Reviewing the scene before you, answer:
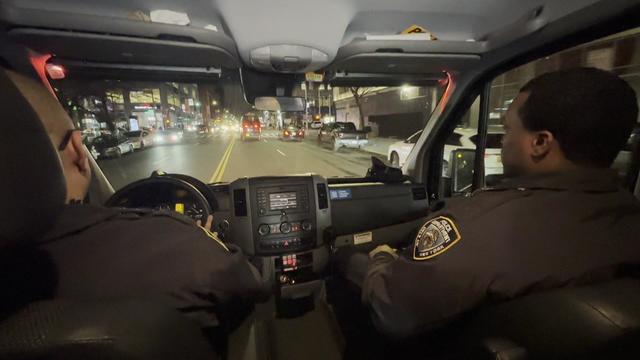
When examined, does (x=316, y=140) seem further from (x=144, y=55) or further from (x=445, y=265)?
(x=445, y=265)

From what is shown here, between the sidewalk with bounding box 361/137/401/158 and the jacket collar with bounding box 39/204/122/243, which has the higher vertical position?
the jacket collar with bounding box 39/204/122/243

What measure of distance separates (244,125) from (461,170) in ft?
56.4

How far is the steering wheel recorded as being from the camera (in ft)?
6.43

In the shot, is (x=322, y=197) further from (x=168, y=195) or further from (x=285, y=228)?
(x=168, y=195)

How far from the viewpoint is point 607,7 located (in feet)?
5.39

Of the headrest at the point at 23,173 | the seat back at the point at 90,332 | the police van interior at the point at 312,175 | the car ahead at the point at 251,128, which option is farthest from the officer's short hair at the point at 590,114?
the car ahead at the point at 251,128

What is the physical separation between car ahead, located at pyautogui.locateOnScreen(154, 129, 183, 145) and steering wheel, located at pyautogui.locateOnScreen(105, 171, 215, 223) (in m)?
17.2

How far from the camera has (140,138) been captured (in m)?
14.8

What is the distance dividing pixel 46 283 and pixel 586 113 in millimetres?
1657

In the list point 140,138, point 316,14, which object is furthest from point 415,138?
point 140,138

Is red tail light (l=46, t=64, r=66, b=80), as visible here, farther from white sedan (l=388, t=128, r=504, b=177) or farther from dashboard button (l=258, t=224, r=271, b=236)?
white sedan (l=388, t=128, r=504, b=177)

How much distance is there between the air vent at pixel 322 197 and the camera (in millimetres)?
2490

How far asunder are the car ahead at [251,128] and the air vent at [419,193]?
15788 millimetres

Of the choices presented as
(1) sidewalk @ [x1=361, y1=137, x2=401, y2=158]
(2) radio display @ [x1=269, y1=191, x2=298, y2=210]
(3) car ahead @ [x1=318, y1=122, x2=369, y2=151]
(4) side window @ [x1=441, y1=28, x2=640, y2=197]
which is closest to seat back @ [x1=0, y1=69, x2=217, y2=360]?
(2) radio display @ [x1=269, y1=191, x2=298, y2=210]
